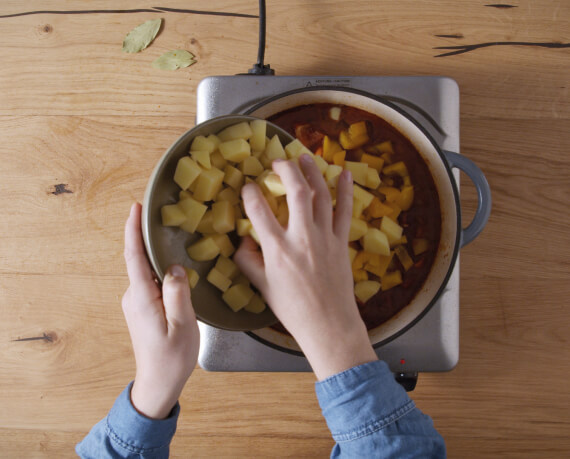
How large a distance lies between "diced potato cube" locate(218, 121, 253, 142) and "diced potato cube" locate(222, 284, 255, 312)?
200 millimetres

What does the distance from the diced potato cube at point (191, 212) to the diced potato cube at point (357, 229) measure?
223 mm

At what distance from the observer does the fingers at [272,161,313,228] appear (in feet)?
1.65

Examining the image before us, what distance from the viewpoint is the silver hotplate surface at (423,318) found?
2.43 ft

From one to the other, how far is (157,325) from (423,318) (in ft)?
1.49

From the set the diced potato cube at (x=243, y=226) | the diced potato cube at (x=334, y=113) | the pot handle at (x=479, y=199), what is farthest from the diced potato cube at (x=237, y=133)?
the pot handle at (x=479, y=199)

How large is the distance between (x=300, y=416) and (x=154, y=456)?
0.30m

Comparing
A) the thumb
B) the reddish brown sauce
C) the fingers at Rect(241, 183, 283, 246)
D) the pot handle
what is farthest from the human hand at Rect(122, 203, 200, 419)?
the pot handle

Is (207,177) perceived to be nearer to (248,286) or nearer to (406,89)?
(248,286)

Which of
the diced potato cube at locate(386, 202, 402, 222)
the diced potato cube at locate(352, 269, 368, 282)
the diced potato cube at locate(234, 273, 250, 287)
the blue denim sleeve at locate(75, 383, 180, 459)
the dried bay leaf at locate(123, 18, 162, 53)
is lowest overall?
the blue denim sleeve at locate(75, 383, 180, 459)

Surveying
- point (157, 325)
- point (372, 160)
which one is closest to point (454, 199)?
point (372, 160)

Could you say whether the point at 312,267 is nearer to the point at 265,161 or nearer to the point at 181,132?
the point at 265,161

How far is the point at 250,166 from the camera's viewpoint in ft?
1.87

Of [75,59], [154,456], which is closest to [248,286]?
[154,456]

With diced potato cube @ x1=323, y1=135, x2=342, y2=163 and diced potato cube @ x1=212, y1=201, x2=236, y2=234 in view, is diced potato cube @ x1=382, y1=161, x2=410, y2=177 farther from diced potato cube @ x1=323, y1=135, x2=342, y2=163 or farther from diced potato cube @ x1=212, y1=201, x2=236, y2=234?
diced potato cube @ x1=212, y1=201, x2=236, y2=234
